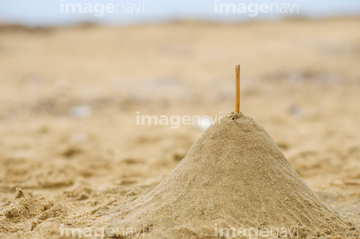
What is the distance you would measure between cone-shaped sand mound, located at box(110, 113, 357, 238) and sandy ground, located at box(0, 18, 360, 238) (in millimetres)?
331

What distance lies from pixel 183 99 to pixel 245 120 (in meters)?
3.57

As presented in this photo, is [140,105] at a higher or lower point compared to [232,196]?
higher

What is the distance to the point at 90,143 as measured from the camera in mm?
3809

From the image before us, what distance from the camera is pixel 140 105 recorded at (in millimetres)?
5215

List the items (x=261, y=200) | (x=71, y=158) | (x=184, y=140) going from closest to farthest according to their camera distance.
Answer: (x=261, y=200), (x=71, y=158), (x=184, y=140)

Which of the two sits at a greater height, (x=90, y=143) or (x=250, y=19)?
(x=250, y=19)

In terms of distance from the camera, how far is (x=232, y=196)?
1655 mm

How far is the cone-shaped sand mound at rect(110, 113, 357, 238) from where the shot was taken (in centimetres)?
160

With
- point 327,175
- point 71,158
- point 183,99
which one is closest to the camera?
point 327,175

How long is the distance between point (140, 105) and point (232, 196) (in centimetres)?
373

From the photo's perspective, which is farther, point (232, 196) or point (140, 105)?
point (140, 105)

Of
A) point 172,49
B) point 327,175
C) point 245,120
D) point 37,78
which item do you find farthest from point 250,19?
point 245,120

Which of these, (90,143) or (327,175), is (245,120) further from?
(90,143)

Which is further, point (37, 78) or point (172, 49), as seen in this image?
point (172, 49)
